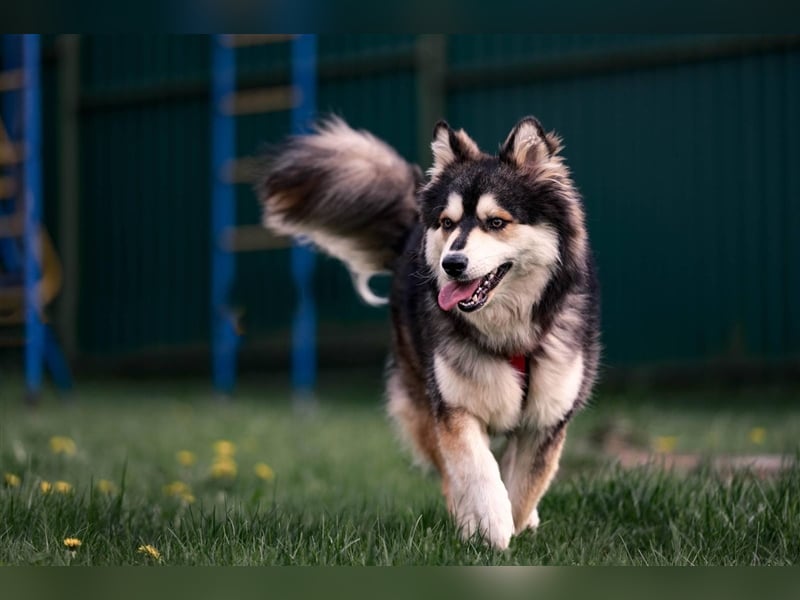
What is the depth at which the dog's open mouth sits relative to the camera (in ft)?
8.89

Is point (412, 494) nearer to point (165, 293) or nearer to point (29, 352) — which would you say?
point (29, 352)

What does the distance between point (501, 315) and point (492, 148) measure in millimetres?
6957

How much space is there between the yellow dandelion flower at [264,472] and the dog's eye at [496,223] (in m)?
2.72

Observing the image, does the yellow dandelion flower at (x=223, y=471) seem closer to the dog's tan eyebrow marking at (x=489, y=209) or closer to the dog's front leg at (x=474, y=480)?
the dog's front leg at (x=474, y=480)

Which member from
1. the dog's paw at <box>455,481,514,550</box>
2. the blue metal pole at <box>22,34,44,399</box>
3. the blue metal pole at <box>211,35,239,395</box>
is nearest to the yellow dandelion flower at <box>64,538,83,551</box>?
the dog's paw at <box>455,481,514,550</box>

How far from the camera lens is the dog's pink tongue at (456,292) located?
2.71m

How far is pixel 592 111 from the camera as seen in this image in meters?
9.24

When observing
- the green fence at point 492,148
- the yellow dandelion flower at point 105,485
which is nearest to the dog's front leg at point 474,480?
the yellow dandelion flower at point 105,485

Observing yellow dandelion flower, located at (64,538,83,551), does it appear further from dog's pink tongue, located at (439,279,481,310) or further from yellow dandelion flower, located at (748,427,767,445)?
yellow dandelion flower, located at (748,427,767,445)

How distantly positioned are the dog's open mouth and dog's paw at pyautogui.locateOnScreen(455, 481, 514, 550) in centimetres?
60

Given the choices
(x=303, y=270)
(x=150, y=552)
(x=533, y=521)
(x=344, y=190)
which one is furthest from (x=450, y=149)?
(x=303, y=270)

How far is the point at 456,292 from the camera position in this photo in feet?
8.98

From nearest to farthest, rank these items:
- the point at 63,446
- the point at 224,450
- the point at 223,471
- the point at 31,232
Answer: the point at 223,471 → the point at 63,446 → the point at 224,450 → the point at 31,232

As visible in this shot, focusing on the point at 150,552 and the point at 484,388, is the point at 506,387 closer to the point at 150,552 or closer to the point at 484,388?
the point at 484,388
